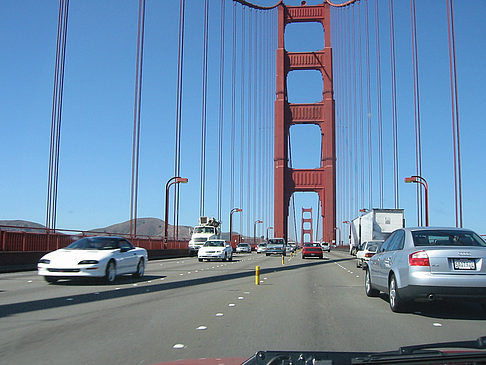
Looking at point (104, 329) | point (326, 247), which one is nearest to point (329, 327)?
point (104, 329)

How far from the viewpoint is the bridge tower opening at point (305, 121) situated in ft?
241

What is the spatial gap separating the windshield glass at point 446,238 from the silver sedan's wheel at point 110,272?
26.1 ft

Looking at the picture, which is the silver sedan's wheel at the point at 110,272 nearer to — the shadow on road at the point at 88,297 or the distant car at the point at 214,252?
the shadow on road at the point at 88,297

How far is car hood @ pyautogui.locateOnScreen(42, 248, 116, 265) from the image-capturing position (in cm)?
1298

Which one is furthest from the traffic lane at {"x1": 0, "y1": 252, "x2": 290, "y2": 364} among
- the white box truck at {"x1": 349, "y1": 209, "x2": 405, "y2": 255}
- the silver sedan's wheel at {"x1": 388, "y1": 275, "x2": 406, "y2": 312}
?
the white box truck at {"x1": 349, "y1": 209, "x2": 405, "y2": 255}

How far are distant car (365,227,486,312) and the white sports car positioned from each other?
292 inches

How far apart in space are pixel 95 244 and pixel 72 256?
1.29 meters

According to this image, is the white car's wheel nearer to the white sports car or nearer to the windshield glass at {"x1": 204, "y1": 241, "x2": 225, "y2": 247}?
the white sports car

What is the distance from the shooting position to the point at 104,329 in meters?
6.94

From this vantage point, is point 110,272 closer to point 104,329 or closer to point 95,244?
point 95,244

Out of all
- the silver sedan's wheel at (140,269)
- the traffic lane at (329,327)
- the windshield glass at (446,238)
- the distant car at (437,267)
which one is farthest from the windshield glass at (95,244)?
the windshield glass at (446,238)

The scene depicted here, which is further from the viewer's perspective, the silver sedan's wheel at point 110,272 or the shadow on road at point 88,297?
the silver sedan's wheel at point 110,272

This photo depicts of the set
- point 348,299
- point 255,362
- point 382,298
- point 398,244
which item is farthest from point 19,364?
point 382,298

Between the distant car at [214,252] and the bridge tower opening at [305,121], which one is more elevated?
the bridge tower opening at [305,121]
